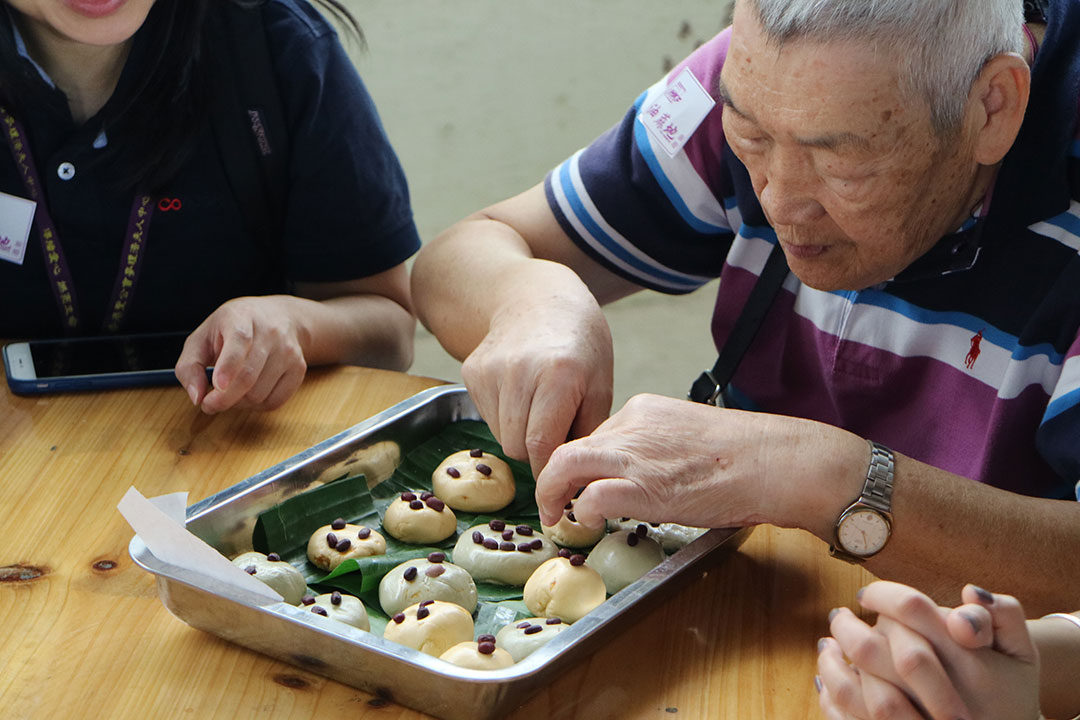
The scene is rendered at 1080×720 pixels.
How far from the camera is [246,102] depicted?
1.69m

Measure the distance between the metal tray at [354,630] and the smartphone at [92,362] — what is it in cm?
43

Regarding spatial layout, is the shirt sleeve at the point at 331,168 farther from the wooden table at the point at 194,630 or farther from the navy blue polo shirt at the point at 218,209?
the wooden table at the point at 194,630

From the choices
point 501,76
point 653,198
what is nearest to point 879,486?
point 653,198

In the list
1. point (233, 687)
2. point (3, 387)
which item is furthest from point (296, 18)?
point (233, 687)

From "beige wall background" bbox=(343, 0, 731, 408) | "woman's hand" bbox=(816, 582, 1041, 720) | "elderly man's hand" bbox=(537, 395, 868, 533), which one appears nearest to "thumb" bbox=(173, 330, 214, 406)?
"elderly man's hand" bbox=(537, 395, 868, 533)

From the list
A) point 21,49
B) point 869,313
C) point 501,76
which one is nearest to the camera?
point 869,313

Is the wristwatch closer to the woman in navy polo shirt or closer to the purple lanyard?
the woman in navy polo shirt

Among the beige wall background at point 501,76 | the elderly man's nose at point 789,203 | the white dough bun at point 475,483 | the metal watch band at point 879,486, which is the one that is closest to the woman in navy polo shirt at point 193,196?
the white dough bun at point 475,483

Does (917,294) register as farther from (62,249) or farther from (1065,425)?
(62,249)

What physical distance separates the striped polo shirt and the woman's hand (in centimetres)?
40

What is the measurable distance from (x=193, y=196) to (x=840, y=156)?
104cm

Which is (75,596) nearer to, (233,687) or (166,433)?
(233,687)

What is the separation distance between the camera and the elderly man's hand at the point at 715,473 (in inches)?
41.8

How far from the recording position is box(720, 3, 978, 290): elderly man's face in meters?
1.04
